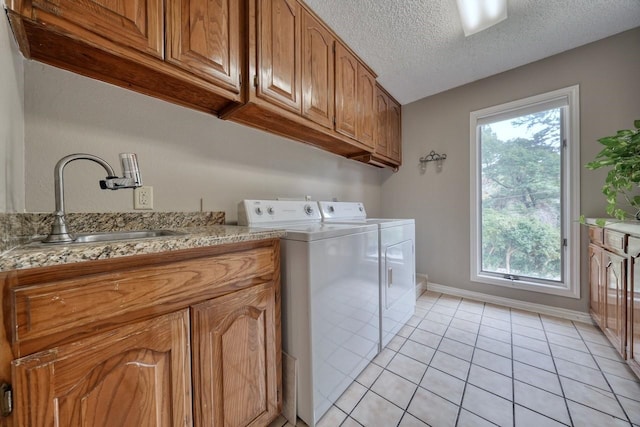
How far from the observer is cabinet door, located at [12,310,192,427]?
50 centimetres

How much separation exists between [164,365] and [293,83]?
148 cm

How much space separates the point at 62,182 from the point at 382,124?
2454 millimetres

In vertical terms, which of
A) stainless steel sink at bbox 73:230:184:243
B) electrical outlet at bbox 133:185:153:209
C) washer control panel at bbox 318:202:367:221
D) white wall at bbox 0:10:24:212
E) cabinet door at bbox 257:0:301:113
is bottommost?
stainless steel sink at bbox 73:230:184:243

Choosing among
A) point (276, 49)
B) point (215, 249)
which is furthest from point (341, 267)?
point (276, 49)

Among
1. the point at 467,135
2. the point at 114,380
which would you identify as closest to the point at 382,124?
the point at 467,135

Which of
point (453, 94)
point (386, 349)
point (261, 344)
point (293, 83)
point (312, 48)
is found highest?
point (453, 94)

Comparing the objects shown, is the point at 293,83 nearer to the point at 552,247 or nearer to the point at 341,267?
the point at 341,267

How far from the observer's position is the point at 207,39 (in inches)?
40.8

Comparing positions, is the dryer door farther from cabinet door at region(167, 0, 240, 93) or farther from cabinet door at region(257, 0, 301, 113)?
cabinet door at region(167, 0, 240, 93)

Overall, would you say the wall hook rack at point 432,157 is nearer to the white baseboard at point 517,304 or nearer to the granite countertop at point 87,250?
the white baseboard at point 517,304

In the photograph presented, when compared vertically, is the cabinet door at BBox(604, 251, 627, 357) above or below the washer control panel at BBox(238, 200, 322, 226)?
below

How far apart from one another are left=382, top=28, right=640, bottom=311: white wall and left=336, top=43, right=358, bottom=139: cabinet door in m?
1.21

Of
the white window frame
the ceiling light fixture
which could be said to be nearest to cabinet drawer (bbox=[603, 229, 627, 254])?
the white window frame

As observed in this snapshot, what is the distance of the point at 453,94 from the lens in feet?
8.34
